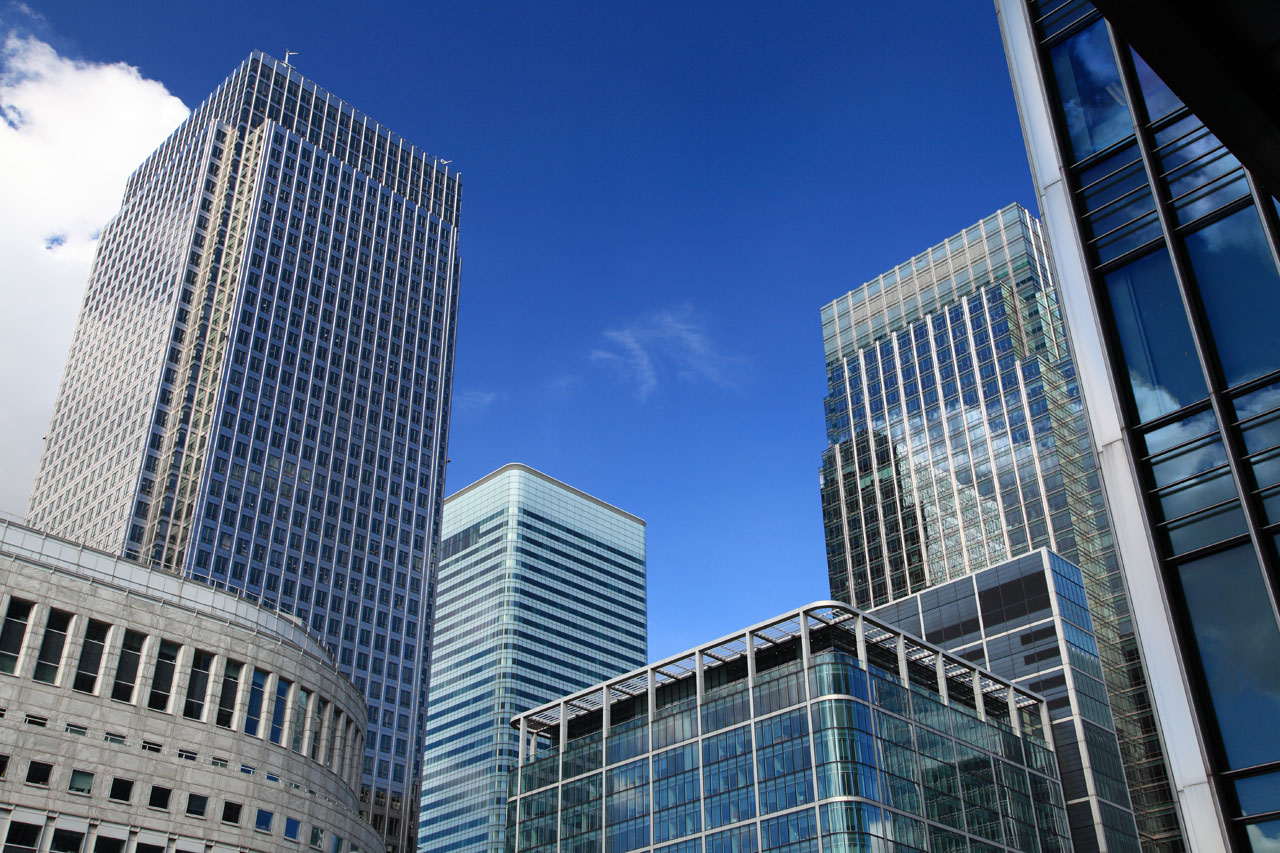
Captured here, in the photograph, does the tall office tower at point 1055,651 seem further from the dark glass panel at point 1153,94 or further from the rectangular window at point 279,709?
the dark glass panel at point 1153,94

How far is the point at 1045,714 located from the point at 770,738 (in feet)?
135

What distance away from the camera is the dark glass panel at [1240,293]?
81.3ft

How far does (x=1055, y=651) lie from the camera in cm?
13188

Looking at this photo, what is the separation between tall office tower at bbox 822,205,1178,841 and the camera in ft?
540

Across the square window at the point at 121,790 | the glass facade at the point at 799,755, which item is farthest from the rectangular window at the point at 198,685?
the glass facade at the point at 799,755

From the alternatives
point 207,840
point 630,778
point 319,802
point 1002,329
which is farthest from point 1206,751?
point 1002,329

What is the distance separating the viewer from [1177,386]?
26.3 m

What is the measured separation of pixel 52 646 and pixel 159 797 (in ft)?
29.0

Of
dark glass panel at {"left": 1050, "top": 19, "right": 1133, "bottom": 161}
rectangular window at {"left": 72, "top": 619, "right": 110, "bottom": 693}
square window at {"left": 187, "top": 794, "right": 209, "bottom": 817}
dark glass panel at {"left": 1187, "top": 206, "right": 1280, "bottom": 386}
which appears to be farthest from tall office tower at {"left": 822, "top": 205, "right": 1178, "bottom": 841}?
dark glass panel at {"left": 1187, "top": 206, "right": 1280, "bottom": 386}

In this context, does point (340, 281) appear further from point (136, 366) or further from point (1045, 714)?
point (1045, 714)

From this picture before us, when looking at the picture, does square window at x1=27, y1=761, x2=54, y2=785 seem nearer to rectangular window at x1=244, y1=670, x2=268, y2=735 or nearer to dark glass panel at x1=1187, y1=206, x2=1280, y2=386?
rectangular window at x1=244, y1=670, x2=268, y2=735

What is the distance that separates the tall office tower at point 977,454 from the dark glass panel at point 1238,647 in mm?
134045

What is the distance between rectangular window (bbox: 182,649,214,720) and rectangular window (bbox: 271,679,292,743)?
4.25 m

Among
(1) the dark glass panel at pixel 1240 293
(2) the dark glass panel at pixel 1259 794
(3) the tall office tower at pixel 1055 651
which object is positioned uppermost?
(3) the tall office tower at pixel 1055 651
